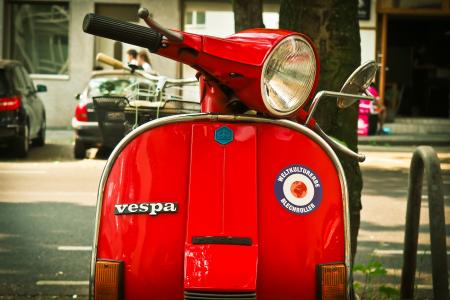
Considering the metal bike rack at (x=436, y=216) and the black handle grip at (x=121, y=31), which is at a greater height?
the black handle grip at (x=121, y=31)

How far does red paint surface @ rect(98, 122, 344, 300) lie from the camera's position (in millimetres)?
3334

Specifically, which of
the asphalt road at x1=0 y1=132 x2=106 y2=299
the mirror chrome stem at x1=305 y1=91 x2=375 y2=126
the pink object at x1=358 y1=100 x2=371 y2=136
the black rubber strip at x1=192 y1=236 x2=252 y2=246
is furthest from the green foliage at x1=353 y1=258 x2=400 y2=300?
the pink object at x1=358 y1=100 x2=371 y2=136

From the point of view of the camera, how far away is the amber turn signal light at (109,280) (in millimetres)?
3338

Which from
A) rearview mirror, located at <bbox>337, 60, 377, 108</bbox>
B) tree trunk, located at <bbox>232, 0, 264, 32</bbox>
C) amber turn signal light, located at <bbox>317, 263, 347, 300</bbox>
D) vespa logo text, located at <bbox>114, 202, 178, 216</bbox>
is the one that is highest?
tree trunk, located at <bbox>232, 0, 264, 32</bbox>

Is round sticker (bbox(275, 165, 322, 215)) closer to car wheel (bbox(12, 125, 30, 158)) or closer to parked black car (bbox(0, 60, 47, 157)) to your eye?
parked black car (bbox(0, 60, 47, 157))

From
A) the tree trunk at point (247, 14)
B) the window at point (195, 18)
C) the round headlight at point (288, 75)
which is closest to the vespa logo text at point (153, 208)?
the round headlight at point (288, 75)

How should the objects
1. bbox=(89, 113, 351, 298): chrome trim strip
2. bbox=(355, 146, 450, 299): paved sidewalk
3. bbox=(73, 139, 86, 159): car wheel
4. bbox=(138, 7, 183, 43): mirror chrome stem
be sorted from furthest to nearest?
bbox=(73, 139, 86, 159): car wheel → bbox=(355, 146, 450, 299): paved sidewalk → bbox=(89, 113, 351, 298): chrome trim strip → bbox=(138, 7, 183, 43): mirror chrome stem

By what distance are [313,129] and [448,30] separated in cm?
2298

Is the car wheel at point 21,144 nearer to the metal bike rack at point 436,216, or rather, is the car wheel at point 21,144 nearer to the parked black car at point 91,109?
the parked black car at point 91,109

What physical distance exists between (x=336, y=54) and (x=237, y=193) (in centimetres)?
197

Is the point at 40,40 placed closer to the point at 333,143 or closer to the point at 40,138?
the point at 40,138

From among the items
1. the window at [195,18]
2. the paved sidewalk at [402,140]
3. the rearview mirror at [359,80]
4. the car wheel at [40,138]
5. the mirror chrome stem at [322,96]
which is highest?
the window at [195,18]

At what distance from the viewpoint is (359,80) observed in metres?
3.76

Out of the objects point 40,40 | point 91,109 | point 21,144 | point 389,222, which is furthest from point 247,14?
point 40,40
